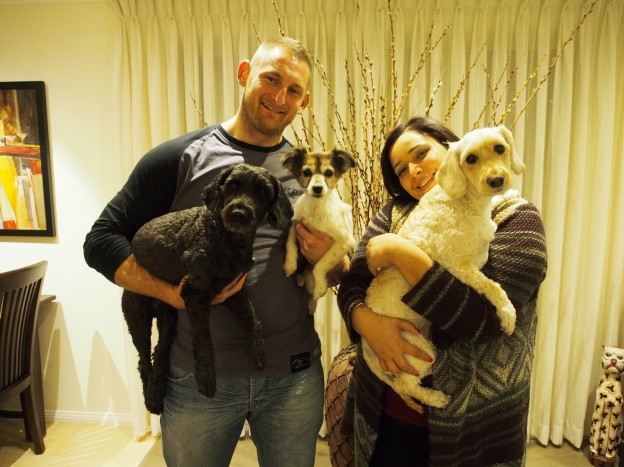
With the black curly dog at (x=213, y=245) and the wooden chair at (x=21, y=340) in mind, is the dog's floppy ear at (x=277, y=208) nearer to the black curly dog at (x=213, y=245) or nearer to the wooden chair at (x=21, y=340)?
the black curly dog at (x=213, y=245)

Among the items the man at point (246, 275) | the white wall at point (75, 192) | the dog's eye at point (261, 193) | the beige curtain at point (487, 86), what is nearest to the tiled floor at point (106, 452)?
the white wall at point (75, 192)

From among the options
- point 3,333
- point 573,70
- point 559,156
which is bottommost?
point 3,333

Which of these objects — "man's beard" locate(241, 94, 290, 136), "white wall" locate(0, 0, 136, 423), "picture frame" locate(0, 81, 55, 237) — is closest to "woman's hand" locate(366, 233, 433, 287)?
"man's beard" locate(241, 94, 290, 136)

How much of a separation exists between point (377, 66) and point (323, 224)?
166 centimetres

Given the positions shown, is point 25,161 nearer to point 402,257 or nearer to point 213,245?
point 213,245

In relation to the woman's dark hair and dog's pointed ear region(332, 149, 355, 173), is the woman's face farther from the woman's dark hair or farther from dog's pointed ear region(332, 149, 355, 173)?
dog's pointed ear region(332, 149, 355, 173)

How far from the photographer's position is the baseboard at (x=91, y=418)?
3.16 metres

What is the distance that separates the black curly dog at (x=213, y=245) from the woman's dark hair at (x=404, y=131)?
1.52ft

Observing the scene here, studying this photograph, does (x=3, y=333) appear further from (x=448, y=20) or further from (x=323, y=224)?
(x=448, y=20)

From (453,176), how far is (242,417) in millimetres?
1068

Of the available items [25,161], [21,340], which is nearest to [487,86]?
[25,161]

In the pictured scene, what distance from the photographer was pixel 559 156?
2.64m

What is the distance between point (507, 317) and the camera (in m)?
1.08

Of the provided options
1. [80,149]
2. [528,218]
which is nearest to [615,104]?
[528,218]
